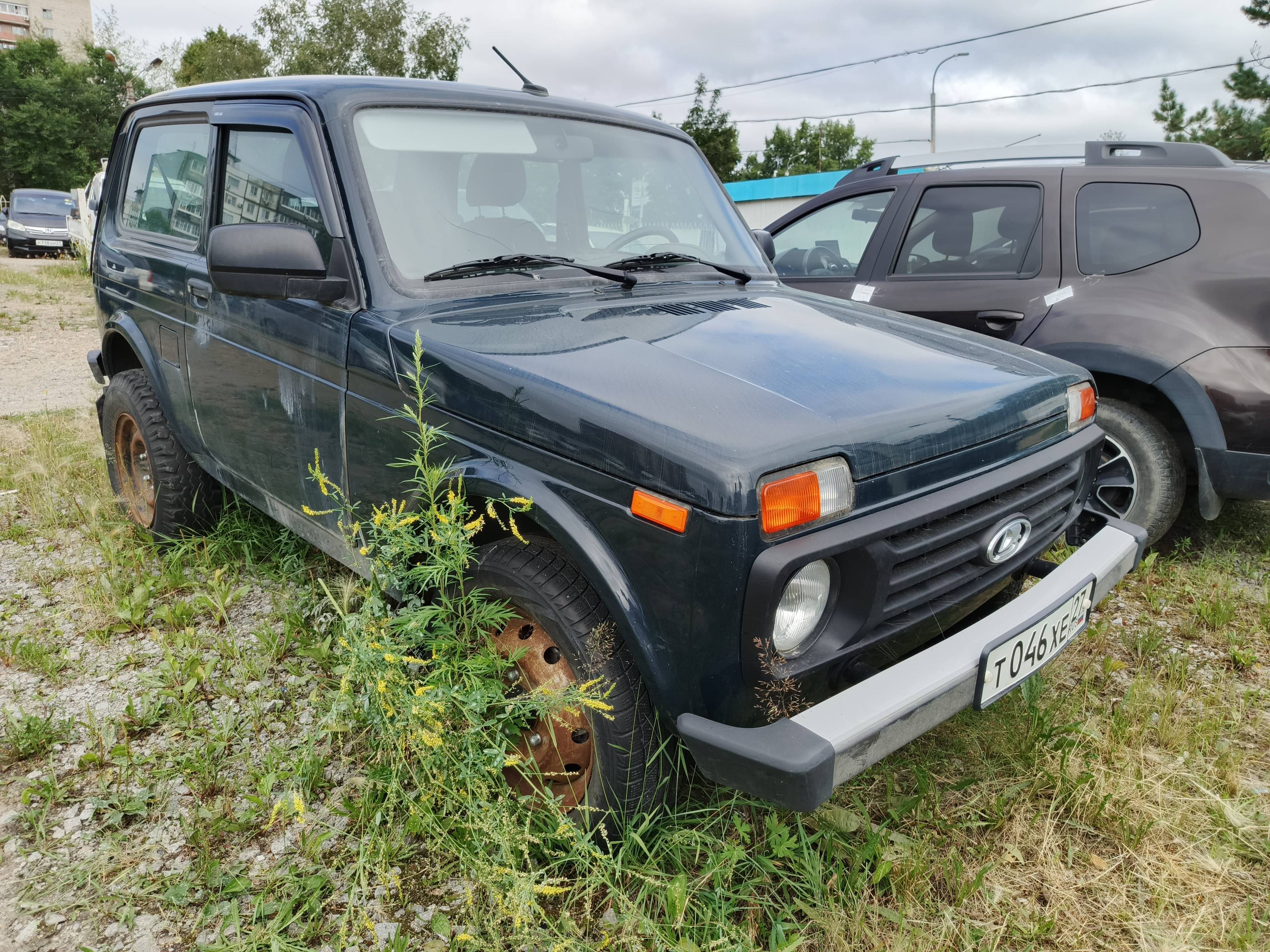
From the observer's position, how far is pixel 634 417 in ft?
5.88

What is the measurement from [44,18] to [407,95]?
353 ft

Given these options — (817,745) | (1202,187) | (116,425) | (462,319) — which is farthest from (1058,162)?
(116,425)

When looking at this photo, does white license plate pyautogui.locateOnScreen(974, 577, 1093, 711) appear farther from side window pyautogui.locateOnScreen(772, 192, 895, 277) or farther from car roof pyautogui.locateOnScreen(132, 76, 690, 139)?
side window pyautogui.locateOnScreen(772, 192, 895, 277)

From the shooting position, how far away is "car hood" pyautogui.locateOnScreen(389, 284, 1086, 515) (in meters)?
1.74

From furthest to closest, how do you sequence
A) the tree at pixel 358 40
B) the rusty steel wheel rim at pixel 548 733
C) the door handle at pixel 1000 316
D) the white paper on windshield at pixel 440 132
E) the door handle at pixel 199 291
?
the tree at pixel 358 40, the door handle at pixel 1000 316, the door handle at pixel 199 291, the white paper on windshield at pixel 440 132, the rusty steel wheel rim at pixel 548 733

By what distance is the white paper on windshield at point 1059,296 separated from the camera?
4.17m

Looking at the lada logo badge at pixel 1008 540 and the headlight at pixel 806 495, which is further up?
the headlight at pixel 806 495

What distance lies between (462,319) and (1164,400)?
Answer: 3.28m

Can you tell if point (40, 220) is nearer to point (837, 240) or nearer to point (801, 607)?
point (837, 240)

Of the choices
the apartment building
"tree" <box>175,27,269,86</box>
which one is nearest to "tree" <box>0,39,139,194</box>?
"tree" <box>175,27,269,86</box>

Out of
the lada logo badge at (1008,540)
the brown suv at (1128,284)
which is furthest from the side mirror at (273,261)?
the brown suv at (1128,284)

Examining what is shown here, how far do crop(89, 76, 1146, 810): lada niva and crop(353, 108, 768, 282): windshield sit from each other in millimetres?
12

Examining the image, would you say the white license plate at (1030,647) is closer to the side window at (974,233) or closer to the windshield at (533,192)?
the windshield at (533,192)

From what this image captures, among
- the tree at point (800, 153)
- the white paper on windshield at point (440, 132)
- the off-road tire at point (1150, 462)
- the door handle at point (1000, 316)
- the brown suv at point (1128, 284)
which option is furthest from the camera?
the tree at point (800, 153)
